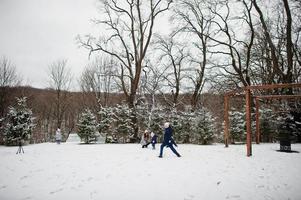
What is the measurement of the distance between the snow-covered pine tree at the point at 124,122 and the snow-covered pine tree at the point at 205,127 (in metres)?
7.44

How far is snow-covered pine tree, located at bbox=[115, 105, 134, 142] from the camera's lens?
24.1m

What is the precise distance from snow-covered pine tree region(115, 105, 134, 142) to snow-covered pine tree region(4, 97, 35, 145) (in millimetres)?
11246

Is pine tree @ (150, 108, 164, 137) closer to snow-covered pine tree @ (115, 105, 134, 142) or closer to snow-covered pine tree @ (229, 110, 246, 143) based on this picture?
snow-covered pine tree @ (115, 105, 134, 142)

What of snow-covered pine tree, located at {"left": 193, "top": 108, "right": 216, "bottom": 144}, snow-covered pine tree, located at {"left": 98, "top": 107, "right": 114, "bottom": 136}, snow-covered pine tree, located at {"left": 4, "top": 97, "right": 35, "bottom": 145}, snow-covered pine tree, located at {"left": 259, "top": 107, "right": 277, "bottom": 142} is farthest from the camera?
snow-covered pine tree, located at {"left": 4, "top": 97, "right": 35, "bottom": 145}

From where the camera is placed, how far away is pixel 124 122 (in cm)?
2423

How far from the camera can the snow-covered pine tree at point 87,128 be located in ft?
77.7

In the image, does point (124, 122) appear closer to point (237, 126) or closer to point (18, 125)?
point (237, 126)

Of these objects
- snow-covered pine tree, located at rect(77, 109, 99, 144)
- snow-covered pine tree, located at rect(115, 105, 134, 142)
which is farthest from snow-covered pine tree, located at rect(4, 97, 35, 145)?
snow-covered pine tree, located at rect(115, 105, 134, 142)

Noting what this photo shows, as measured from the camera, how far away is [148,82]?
2650cm

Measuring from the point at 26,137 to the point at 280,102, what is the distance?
2971 cm

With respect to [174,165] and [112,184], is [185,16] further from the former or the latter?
[112,184]

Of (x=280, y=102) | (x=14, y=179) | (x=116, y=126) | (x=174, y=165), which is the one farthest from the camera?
(x=116, y=126)

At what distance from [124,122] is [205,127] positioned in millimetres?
8922

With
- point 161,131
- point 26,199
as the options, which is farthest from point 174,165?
point 161,131
